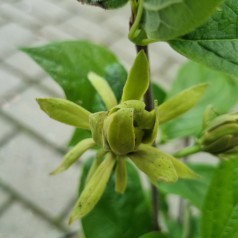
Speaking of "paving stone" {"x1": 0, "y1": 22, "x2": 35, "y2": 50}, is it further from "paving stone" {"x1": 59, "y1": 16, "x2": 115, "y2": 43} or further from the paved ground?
"paving stone" {"x1": 59, "y1": 16, "x2": 115, "y2": 43}

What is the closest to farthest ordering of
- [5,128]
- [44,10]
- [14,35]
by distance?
[5,128], [14,35], [44,10]

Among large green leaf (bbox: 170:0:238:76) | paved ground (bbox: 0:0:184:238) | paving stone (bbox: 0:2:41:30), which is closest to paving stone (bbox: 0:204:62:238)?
paved ground (bbox: 0:0:184:238)

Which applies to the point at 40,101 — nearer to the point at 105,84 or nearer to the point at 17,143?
the point at 105,84

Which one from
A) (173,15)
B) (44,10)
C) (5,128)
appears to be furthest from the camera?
(44,10)

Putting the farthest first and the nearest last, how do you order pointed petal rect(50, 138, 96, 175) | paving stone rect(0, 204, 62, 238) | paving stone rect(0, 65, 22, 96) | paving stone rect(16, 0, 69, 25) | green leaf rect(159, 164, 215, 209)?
paving stone rect(16, 0, 69, 25) < paving stone rect(0, 65, 22, 96) < paving stone rect(0, 204, 62, 238) < green leaf rect(159, 164, 215, 209) < pointed petal rect(50, 138, 96, 175)

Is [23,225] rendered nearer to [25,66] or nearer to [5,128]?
[5,128]

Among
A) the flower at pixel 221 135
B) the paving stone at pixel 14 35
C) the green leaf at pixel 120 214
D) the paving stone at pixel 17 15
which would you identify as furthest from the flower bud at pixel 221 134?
the paving stone at pixel 17 15

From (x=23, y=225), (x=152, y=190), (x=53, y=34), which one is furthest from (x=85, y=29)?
(x=152, y=190)
